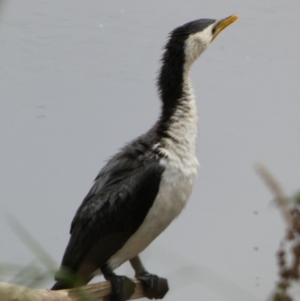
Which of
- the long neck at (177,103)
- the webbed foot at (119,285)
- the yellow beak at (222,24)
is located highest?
the yellow beak at (222,24)

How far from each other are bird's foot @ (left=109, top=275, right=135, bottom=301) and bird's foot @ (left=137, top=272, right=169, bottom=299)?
76 millimetres

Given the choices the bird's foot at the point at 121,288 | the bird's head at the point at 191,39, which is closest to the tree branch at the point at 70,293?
the bird's foot at the point at 121,288

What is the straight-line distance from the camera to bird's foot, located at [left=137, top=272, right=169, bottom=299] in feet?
5.92

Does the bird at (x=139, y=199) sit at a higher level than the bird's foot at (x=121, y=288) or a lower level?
higher

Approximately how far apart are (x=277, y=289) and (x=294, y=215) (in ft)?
0.19

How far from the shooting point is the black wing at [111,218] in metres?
1.72

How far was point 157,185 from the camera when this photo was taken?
5.74 feet

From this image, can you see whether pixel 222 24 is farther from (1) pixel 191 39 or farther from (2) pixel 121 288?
(2) pixel 121 288

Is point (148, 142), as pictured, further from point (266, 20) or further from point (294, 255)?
point (294, 255)

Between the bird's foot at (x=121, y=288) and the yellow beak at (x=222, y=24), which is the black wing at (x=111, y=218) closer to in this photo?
the bird's foot at (x=121, y=288)

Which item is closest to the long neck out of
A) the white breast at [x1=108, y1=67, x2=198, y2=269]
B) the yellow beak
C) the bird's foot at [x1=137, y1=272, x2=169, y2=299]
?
the white breast at [x1=108, y1=67, x2=198, y2=269]

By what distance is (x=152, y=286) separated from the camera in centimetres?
180

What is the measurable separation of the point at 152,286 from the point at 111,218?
215 mm

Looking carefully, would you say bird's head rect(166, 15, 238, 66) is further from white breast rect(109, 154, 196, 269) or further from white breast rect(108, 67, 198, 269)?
white breast rect(109, 154, 196, 269)
